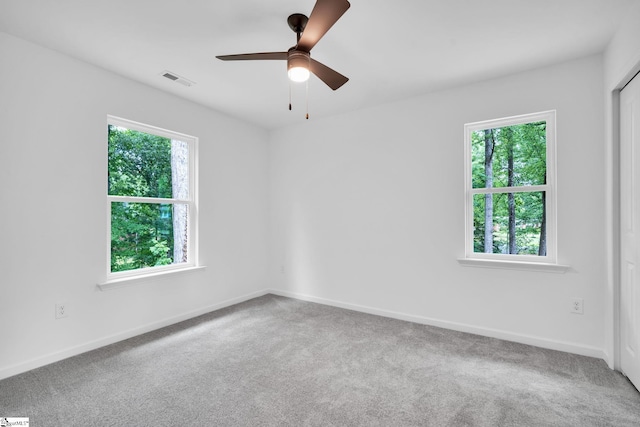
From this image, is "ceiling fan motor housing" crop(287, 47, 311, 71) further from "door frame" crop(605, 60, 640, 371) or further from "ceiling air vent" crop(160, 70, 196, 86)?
"door frame" crop(605, 60, 640, 371)

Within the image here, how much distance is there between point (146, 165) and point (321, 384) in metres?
2.76

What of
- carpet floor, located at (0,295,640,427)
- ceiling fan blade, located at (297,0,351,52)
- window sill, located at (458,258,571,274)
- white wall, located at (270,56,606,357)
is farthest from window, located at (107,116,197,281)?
window sill, located at (458,258,571,274)

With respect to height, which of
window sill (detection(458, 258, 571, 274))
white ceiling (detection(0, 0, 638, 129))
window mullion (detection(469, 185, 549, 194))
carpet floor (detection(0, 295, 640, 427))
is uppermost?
white ceiling (detection(0, 0, 638, 129))

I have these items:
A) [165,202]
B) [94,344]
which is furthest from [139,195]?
[94,344]

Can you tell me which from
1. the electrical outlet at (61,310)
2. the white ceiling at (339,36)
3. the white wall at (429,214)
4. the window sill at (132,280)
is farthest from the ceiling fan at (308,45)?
the electrical outlet at (61,310)

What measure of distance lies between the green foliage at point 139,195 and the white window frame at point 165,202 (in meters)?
0.05

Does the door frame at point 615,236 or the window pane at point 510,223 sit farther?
the window pane at point 510,223

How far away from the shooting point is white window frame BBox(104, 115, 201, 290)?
2.89 metres

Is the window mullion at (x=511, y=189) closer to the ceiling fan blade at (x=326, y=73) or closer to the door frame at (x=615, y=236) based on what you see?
the door frame at (x=615, y=236)

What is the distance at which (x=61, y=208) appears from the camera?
256cm

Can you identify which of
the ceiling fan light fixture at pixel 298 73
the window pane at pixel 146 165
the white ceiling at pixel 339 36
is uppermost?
the white ceiling at pixel 339 36

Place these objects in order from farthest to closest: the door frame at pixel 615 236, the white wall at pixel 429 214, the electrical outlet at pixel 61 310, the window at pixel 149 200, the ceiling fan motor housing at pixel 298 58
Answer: the window at pixel 149 200 → the white wall at pixel 429 214 → the electrical outlet at pixel 61 310 → the door frame at pixel 615 236 → the ceiling fan motor housing at pixel 298 58

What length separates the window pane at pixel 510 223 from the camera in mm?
2895

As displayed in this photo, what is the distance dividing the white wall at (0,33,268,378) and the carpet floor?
26 centimetres
